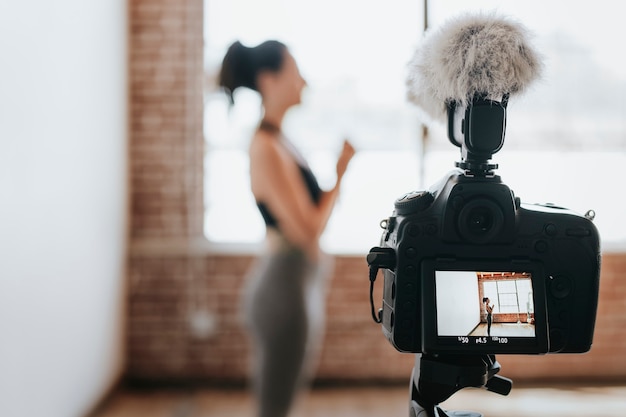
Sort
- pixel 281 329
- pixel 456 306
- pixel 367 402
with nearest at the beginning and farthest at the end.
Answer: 1. pixel 456 306
2. pixel 281 329
3. pixel 367 402

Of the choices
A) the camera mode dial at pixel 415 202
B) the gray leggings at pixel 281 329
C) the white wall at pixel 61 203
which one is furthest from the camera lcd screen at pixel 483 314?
the white wall at pixel 61 203

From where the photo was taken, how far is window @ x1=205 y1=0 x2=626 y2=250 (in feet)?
10.6

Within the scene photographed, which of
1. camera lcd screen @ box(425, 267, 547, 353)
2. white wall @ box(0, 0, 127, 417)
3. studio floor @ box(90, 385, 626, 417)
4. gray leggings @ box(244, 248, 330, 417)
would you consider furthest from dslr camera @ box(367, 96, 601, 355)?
studio floor @ box(90, 385, 626, 417)

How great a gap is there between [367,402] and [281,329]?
1.43m

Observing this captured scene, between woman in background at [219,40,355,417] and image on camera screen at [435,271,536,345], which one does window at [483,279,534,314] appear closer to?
image on camera screen at [435,271,536,345]

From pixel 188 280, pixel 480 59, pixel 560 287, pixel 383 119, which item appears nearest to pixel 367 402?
pixel 188 280

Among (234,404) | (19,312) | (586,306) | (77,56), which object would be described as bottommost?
(234,404)

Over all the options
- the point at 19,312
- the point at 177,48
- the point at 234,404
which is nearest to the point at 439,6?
the point at 177,48

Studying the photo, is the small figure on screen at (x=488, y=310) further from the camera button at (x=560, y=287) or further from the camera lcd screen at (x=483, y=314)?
the camera button at (x=560, y=287)

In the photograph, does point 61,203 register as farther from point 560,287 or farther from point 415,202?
point 560,287

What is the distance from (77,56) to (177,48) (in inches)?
27.1

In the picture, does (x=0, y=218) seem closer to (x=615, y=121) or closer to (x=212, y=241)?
(x=212, y=241)

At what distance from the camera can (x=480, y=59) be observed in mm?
1062

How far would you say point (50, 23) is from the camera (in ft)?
7.53
